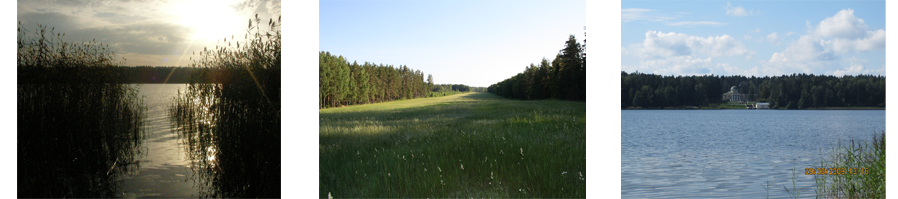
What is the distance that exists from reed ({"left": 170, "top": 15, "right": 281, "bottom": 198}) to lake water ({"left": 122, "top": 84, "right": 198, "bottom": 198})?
57 mm

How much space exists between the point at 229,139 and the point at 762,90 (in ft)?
17.6

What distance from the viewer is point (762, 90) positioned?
377 cm

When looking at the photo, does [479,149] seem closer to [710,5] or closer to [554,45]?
[554,45]

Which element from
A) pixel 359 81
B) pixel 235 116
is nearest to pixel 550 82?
pixel 359 81

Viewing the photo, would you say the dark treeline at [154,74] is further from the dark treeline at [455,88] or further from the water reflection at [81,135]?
the dark treeline at [455,88]

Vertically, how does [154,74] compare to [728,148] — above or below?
above

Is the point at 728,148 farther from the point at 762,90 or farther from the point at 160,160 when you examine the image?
the point at 160,160

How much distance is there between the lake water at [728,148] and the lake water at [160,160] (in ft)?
11.5

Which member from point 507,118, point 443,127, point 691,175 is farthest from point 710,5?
point 443,127

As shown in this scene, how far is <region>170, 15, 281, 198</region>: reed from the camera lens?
7.57 feet

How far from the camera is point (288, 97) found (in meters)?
2.44

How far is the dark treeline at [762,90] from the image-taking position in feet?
11.3

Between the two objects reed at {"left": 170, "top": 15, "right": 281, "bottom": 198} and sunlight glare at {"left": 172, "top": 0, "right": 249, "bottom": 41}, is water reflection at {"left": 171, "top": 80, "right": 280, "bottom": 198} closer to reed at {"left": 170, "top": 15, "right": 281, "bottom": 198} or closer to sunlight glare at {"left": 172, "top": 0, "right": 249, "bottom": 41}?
reed at {"left": 170, "top": 15, "right": 281, "bottom": 198}

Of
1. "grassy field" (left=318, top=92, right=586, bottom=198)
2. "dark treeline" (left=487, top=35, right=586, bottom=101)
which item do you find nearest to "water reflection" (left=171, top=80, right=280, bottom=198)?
"grassy field" (left=318, top=92, right=586, bottom=198)
